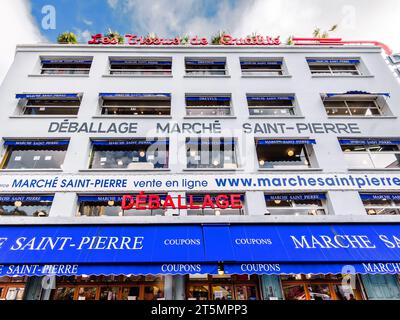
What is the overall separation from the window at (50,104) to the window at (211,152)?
6963 mm

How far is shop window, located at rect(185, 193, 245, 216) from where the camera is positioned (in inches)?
406

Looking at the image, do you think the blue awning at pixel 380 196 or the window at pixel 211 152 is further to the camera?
the window at pixel 211 152

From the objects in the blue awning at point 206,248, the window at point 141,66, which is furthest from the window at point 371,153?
the window at point 141,66

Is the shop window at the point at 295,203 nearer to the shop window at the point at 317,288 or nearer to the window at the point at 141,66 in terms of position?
the shop window at the point at 317,288

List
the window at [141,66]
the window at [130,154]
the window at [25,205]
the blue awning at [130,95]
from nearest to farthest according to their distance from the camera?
the window at [25,205]
the window at [130,154]
the blue awning at [130,95]
the window at [141,66]

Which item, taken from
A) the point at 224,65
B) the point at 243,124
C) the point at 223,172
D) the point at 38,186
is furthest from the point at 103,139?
the point at 224,65

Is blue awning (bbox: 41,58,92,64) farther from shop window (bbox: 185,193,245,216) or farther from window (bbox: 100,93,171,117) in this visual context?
shop window (bbox: 185,193,245,216)

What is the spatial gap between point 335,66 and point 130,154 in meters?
14.4

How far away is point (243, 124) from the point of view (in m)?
13.0

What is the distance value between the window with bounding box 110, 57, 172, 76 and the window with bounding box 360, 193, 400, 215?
12.9 m

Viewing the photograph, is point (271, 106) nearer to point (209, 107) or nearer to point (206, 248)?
point (209, 107)

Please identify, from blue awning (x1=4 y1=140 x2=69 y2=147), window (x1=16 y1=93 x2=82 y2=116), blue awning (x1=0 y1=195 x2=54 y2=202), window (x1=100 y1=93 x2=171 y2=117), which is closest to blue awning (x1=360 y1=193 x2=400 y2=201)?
window (x1=100 y1=93 x2=171 y2=117)

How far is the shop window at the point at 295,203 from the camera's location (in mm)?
11148
